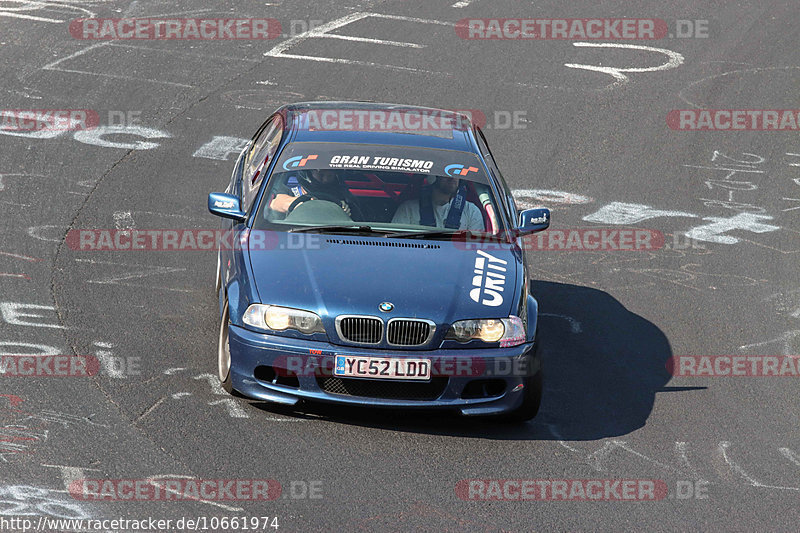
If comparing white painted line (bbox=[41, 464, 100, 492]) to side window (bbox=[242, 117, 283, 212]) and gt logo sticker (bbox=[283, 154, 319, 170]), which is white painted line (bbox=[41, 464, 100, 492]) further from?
gt logo sticker (bbox=[283, 154, 319, 170])

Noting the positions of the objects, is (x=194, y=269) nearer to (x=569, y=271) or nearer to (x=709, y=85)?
(x=569, y=271)

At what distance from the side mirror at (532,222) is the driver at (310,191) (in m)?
1.20

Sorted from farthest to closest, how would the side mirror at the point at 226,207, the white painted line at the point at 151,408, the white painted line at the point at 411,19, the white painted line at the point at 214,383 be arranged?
1. the white painted line at the point at 411,19
2. the side mirror at the point at 226,207
3. the white painted line at the point at 214,383
4. the white painted line at the point at 151,408

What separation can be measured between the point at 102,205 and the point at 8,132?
2.91 m

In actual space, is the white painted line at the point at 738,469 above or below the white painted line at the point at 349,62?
below

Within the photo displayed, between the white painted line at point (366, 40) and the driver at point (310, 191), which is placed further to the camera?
the white painted line at point (366, 40)

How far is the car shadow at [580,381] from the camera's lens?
23.2 ft

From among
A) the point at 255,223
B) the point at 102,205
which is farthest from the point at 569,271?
the point at 102,205

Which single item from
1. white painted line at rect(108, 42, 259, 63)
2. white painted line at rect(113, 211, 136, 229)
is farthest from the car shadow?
white painted line at rect(108, 42, 259, 63)

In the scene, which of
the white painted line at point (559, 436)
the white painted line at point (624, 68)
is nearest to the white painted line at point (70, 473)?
the white painted line at point (559, 436)

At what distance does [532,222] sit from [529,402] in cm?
161

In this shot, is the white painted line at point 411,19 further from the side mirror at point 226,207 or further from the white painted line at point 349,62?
the side mirror at point 226,207

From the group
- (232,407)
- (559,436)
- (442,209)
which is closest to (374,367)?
(232,407)

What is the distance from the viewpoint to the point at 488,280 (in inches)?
286
